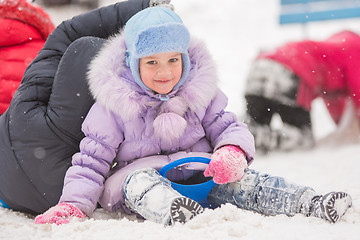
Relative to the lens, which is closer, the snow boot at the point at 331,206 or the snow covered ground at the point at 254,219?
the snow covered ground at the point at 254,219

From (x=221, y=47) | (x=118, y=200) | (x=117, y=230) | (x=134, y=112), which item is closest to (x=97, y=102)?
(x=134, y=112)

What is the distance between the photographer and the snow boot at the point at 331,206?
131 centimetres

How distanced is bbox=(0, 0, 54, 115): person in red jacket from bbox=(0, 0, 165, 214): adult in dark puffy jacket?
0.39m

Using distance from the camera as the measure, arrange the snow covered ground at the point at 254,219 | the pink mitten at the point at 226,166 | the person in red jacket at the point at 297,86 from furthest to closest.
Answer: the person in red jacket at the point at 297,86, the pink mitten at the point at 226,166, the snow covered ground at the point at 254,219

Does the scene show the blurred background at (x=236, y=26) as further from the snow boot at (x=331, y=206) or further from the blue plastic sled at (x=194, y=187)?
the snow boot at (x=331, y=206)

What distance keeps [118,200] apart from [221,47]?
5.78 metres

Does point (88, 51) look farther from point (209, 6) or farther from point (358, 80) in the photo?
point (209, 6)

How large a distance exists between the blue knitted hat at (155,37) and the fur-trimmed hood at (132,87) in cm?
4

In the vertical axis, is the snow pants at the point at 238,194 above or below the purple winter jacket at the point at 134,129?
below

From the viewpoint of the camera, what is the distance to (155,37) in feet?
5.05

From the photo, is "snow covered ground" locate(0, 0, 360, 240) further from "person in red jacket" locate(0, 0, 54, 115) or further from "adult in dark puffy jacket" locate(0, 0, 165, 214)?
"person in red jacket" locate(0, 0, 54, 115)

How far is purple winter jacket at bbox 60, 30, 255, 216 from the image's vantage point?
62.0 inches

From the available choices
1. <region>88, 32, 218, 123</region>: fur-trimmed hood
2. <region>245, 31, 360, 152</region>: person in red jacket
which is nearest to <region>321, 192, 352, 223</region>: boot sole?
<region>88, 32, 218, 123</region>: fur-trimmed hood

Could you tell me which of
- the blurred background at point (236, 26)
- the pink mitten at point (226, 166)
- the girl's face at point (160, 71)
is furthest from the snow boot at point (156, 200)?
the blurred background at point (236, 26)
